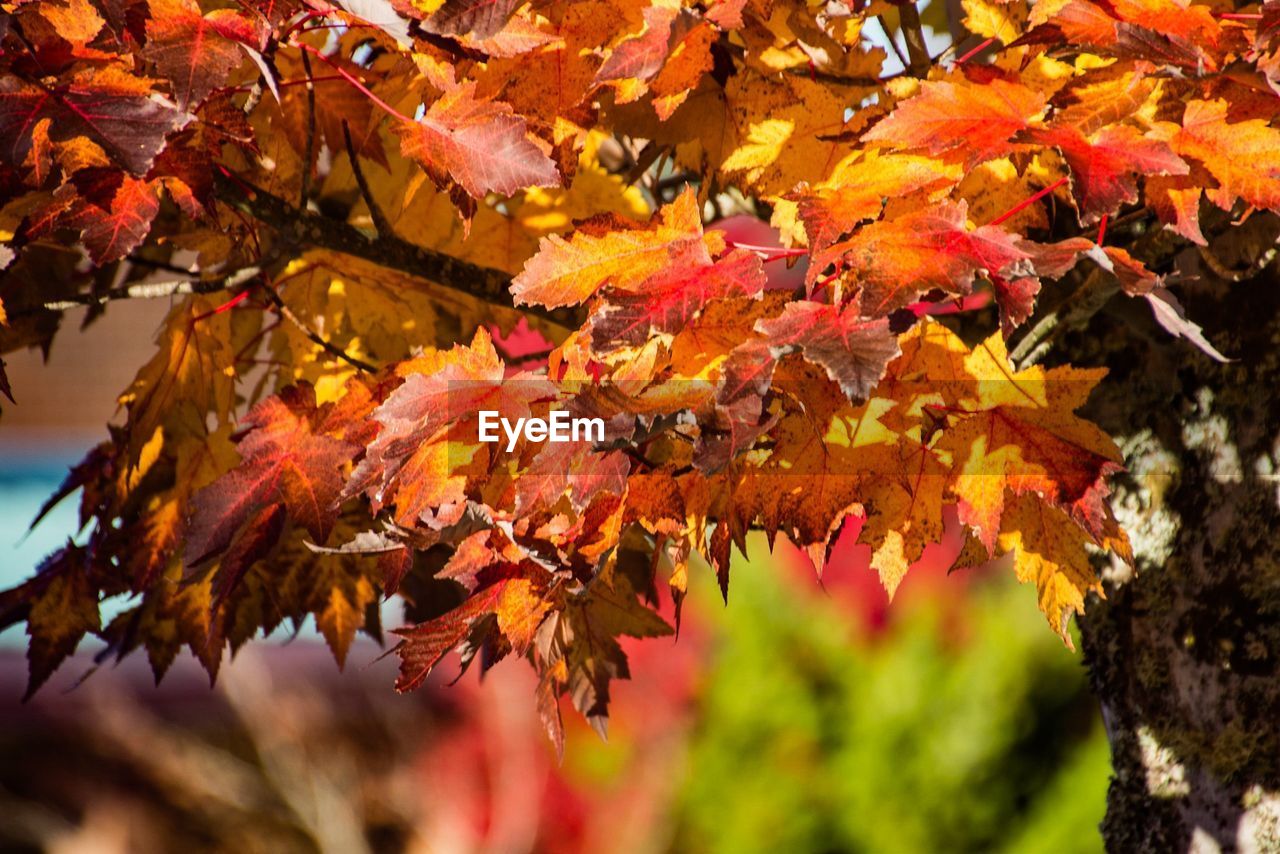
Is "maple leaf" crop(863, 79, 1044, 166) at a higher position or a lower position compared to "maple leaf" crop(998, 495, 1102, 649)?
higher

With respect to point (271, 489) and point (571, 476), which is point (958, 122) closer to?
point (571, 476)

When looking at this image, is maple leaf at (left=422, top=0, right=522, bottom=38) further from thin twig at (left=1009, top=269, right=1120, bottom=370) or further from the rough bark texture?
the rough bark texture

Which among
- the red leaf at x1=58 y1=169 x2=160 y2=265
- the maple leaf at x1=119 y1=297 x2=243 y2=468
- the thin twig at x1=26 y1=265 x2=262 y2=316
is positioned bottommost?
the maple leaf at x1=119 y1=297 x2=243 y2=468

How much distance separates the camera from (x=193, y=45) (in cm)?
91

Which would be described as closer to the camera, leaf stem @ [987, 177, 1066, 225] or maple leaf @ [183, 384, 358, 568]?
leaf stem @ [987, 177, 1066, 225]

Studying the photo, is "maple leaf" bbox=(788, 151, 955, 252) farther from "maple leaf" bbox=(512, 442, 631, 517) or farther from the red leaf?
the red leaf

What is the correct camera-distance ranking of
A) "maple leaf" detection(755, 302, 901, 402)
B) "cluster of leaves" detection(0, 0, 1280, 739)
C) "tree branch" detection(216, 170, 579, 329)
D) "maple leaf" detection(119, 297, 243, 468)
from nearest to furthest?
"maple leaf" detection(755, 302, 901, 402)
"cluster of leaves" detection(0, 0, 1280, 739)
"tree branch" detection(216, 170, 579, 329)
"maple leaf" detection(119, 297, 243, 468)

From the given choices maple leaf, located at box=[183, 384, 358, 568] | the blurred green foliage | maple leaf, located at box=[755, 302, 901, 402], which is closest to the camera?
maple leaf, located at box=[755, 302, 901, 402]

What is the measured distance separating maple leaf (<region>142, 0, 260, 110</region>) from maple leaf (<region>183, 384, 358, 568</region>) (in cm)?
34

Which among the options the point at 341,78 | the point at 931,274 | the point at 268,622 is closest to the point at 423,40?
the point at 341,78

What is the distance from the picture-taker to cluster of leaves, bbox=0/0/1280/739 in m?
0.85

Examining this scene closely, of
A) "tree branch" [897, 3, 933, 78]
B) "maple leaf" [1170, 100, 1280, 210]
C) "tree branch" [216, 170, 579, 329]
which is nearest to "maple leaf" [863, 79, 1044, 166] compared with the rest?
"maple leaf" [1170, 100, 1280, 210]

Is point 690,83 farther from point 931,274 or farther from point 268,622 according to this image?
point 268,622

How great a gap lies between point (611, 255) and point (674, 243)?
0.05 meters
